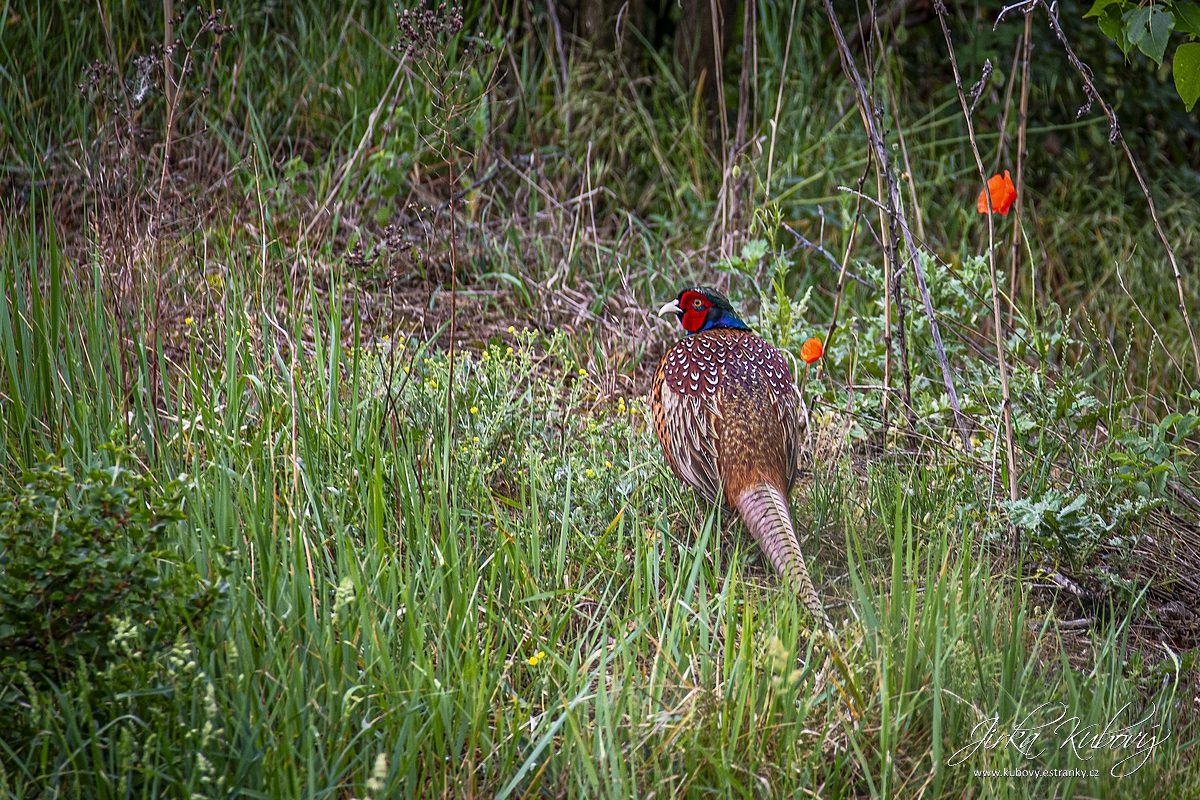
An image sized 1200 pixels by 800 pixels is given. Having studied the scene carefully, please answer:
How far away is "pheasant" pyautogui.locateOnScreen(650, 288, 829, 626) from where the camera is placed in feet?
10.6

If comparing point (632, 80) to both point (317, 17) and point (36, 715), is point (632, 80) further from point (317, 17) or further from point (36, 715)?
point (36, 715)

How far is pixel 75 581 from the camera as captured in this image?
6.97 feet

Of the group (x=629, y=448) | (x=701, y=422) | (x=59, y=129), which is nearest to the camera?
(x=701, y=422)

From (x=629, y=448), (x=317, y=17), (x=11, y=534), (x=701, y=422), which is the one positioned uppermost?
(x=317, y=17)

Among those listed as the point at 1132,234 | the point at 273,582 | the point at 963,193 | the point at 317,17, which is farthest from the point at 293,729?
the point at 1132,234

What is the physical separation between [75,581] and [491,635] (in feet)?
3.10

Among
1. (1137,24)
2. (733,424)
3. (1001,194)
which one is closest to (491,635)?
(733,424)

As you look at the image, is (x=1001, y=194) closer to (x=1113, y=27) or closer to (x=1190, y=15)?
(x=1113, y=27)

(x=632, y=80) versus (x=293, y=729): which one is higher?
(x=632, y=80)

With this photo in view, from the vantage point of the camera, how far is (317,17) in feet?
19.1

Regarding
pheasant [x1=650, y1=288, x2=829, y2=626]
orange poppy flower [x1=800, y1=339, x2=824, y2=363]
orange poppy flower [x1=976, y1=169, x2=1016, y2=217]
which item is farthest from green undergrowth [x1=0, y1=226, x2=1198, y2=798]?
orange poppy flower [x1=976, y1=169, x2=1016, y2=217]

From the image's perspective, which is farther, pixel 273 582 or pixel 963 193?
pixel 963 193

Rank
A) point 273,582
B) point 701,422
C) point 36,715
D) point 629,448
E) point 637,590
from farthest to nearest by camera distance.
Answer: point 629,448
point 701,422
point 637,590
point 273,582
point 36,715

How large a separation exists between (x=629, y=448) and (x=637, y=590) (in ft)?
3.24
